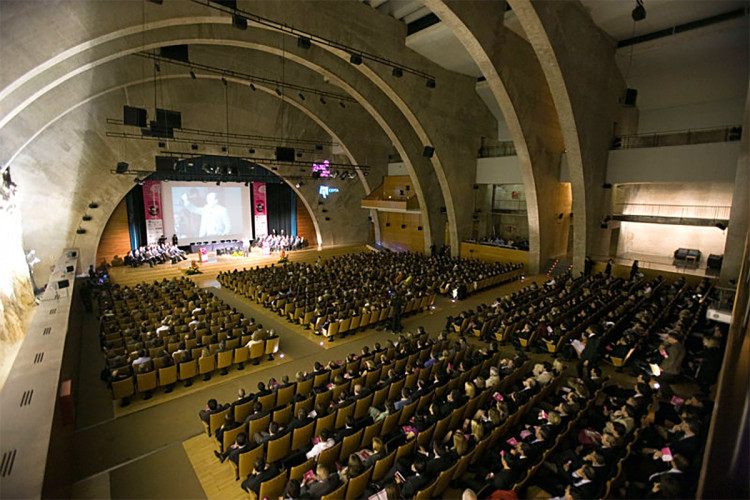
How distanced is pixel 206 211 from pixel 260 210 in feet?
12.7

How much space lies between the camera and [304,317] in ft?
36.0

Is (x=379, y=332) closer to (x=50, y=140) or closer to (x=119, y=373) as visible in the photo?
(x=119, y=373)

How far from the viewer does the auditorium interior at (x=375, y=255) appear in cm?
490

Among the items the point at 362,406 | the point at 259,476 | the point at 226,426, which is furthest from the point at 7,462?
the point at 362,406

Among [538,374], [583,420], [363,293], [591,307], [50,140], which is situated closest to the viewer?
[583,420]

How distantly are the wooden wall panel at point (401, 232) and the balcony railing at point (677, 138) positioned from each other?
12.6 metres

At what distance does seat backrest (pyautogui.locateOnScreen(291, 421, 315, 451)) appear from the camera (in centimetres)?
521

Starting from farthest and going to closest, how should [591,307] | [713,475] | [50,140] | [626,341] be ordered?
[50,140] → [591,307] → [626,341] → [713,475]

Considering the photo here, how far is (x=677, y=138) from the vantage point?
16.9 meters

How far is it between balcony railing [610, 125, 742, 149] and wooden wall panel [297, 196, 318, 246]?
2009cm

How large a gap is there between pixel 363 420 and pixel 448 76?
59.8 ft

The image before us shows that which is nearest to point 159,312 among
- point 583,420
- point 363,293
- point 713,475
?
point 363,293

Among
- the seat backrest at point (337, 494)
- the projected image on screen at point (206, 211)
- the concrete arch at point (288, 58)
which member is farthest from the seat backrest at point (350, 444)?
the projected image on screen at point (206, 211)

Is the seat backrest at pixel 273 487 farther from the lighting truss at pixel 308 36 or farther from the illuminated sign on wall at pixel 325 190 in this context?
the illuminated sign on wall at pixel 325 190
